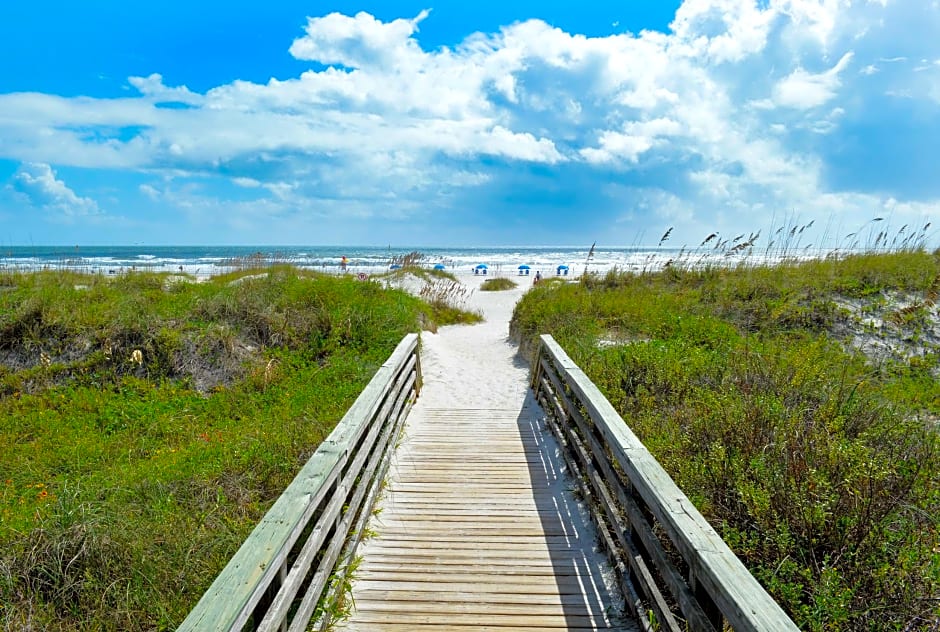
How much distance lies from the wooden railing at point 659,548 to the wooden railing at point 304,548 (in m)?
1.80

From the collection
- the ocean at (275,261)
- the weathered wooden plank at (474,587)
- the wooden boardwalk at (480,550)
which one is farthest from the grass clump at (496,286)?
the weathered wooden plank at (474,587)

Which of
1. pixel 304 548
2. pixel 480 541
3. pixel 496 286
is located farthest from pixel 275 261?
pixel 304 548

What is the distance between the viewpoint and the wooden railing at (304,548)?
1980mm

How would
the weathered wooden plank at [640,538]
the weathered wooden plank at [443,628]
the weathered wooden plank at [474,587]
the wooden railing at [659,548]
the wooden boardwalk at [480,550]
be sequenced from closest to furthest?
the wooden railing at [659,548] → the weathered wooden plank at [640,538] → the weathered wooden plank at [443,628] → the wooden boardwalk at [480,550] → the weathered wooden plank at [474,587]

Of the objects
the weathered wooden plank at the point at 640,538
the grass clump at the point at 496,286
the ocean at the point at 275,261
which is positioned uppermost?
the ocean at the point at 275,261

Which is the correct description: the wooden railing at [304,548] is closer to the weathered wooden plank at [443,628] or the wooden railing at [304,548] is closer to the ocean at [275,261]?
the weathered wooden plank at [443,628]

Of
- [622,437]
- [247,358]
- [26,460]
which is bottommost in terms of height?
[26,460]

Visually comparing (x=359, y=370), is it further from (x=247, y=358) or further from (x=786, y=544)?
(x=786, y=544)

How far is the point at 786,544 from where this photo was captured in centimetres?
285

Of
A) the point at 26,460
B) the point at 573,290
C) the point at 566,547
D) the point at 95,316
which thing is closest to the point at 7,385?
the point at 95,316

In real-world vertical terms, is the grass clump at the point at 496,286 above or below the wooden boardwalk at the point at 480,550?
above

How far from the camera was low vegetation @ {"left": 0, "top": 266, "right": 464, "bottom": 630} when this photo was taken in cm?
329

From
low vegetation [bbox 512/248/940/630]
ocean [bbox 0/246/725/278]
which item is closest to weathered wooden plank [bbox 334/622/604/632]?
low vegetation [bbox 512/248/940/630]

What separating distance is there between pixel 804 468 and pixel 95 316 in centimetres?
1111
